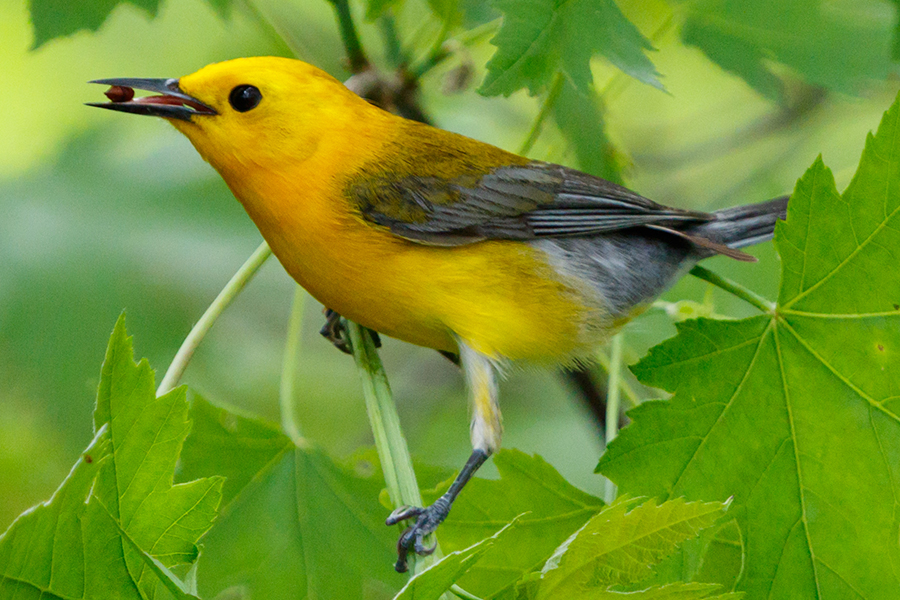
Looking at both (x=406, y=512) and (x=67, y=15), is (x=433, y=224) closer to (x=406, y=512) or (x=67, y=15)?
(x=406, y=512)

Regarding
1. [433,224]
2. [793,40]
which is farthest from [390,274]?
[793,40]

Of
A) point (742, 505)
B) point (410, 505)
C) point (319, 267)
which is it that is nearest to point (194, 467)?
point (319, 267)

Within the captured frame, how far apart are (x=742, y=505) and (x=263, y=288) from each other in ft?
11.3

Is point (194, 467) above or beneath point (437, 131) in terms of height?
beneath

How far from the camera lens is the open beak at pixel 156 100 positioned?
7.95 feet

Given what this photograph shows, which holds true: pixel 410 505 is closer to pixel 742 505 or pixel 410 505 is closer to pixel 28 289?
pixel 742 505

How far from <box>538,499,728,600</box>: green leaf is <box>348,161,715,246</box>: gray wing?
1356 millimetres

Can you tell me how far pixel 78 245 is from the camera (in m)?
3.70

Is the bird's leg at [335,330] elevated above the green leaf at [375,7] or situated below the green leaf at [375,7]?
below

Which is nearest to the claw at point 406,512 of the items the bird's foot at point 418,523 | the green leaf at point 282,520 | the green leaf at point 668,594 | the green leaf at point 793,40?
the bird's foot at point 418,523

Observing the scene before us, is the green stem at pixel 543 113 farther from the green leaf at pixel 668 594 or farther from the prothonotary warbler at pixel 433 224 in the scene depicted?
the green leaf at pixel 668 594

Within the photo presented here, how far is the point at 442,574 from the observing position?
1459 millimetres

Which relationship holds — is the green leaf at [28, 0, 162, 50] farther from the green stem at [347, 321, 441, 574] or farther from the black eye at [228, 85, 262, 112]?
the green stem at [347, 321, 441, 574]

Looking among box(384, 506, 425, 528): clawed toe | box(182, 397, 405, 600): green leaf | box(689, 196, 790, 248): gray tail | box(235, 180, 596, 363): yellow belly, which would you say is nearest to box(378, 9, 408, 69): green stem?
box(235, 180, 596, 363): yellow belly
